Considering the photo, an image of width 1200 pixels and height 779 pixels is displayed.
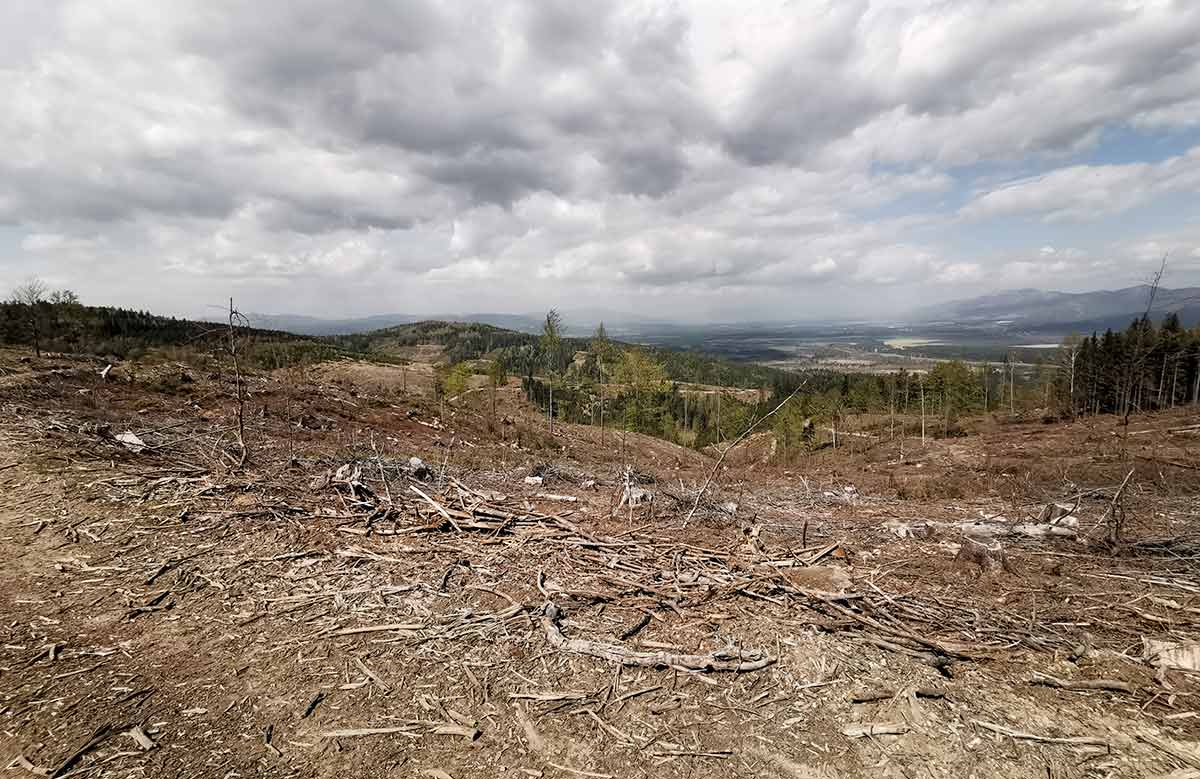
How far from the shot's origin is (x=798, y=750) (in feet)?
12.4

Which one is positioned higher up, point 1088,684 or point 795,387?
point 1088,684

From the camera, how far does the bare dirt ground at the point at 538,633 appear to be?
3711 millimetres

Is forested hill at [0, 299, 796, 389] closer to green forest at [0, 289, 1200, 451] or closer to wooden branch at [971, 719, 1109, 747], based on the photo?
green forest at [0, 289, 1200, 451]

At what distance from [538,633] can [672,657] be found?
146 cm

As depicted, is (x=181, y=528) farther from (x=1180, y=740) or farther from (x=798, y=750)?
(x=1180, y=740)

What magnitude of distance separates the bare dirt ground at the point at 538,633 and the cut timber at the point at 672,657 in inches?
1.2

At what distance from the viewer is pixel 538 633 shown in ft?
17.0

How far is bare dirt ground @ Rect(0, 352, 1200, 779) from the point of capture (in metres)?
3.71

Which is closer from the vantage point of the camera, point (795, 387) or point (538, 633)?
point (538, 633)

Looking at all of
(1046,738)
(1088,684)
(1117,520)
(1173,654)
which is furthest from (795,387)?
(1046,738)

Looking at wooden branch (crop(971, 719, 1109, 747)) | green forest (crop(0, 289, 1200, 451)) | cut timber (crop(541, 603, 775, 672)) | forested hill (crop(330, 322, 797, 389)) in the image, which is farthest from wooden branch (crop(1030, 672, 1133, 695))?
forested hill (crop(330, 322, 797, 389))

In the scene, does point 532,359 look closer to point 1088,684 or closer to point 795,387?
point 795,387

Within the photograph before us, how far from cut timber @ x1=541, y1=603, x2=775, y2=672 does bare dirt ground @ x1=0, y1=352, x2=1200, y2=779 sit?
0.03 m

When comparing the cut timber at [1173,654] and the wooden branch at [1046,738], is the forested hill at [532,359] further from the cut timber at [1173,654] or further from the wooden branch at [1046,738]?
the wooden branch at [1046,738]
